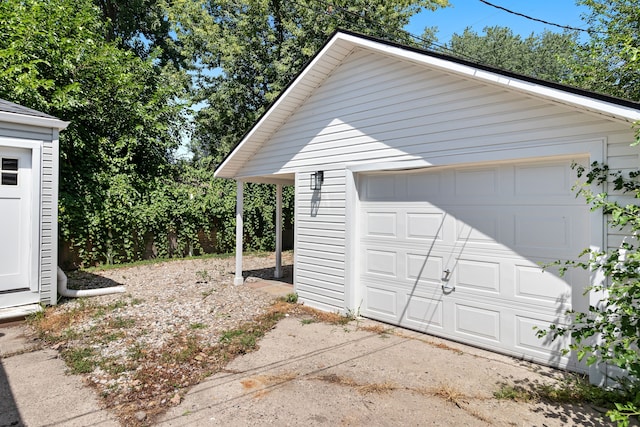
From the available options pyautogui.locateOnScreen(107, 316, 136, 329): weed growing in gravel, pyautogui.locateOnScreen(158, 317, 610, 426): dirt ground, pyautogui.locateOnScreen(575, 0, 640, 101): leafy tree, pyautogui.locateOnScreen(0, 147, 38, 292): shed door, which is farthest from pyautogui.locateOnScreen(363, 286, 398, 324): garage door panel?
pyautogui.locateOnScreen(575, 0, 640, 101): leafy tree

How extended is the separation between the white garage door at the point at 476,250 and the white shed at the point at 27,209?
5.18m

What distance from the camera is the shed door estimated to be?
5484 mm

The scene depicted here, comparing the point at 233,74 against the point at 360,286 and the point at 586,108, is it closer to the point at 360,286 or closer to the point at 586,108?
the point at 360,286

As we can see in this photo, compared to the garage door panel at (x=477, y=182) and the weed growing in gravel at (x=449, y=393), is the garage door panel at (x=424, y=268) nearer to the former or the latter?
the garage door panel at (x=477, y=182)

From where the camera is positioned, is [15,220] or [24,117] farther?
[15,220]

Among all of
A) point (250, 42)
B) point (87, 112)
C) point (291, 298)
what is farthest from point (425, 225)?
point (250, 42)

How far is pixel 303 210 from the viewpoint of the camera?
667 centimetres

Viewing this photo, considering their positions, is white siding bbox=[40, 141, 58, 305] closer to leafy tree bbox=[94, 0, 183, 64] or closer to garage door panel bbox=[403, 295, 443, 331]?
garage door panel bbox=[403, 295, 443, 331]

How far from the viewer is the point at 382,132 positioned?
5.32 meters

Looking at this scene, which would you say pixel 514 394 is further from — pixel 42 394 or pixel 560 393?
pixel 42 394

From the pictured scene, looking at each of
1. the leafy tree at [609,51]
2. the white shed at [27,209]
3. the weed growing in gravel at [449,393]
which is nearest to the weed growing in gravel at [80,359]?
the white shed at [27,209]

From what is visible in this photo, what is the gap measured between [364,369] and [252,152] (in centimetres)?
530

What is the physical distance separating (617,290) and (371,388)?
2252mm

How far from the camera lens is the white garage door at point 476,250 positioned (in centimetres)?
385
